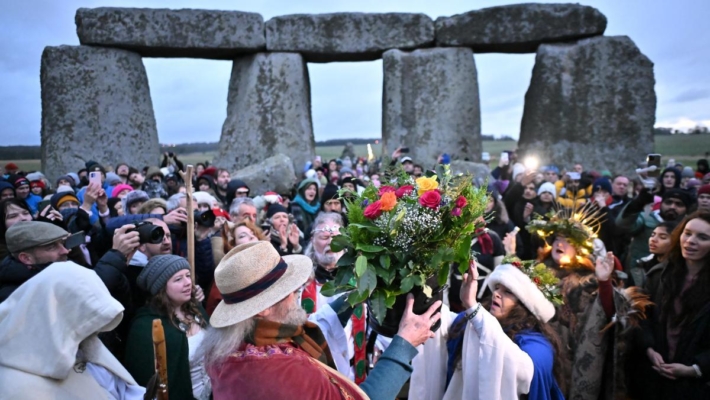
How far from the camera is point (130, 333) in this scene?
2.68 meters

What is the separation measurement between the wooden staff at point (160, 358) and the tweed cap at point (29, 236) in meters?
0.83

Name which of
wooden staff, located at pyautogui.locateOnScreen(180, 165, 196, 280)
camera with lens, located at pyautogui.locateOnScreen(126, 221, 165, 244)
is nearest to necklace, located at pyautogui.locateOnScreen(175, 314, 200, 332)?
wooden staff, located at pyautogui.locateOnScreen(180, 165, 196, 280)

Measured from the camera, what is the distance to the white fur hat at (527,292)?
8.47 feet

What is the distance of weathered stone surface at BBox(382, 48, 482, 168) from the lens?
9812 mm

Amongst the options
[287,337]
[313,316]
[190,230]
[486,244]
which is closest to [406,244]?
[287,337]

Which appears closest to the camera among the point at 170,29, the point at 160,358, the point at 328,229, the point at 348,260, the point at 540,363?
the point at 348,260

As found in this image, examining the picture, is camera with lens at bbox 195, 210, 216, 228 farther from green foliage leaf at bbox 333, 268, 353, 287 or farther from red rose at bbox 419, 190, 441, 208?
red rose at bbox 419, 190, 441, 208

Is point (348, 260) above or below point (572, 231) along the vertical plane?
above

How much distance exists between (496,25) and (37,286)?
9366 millimetres

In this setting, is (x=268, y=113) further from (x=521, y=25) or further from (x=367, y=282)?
(x=367, y=282)

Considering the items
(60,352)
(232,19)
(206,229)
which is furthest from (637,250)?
→ (232,19)

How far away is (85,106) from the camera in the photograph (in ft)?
31.0

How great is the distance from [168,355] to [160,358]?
45 mm

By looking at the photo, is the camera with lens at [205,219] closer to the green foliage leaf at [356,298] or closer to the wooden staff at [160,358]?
the wooden staff at [160,358]
